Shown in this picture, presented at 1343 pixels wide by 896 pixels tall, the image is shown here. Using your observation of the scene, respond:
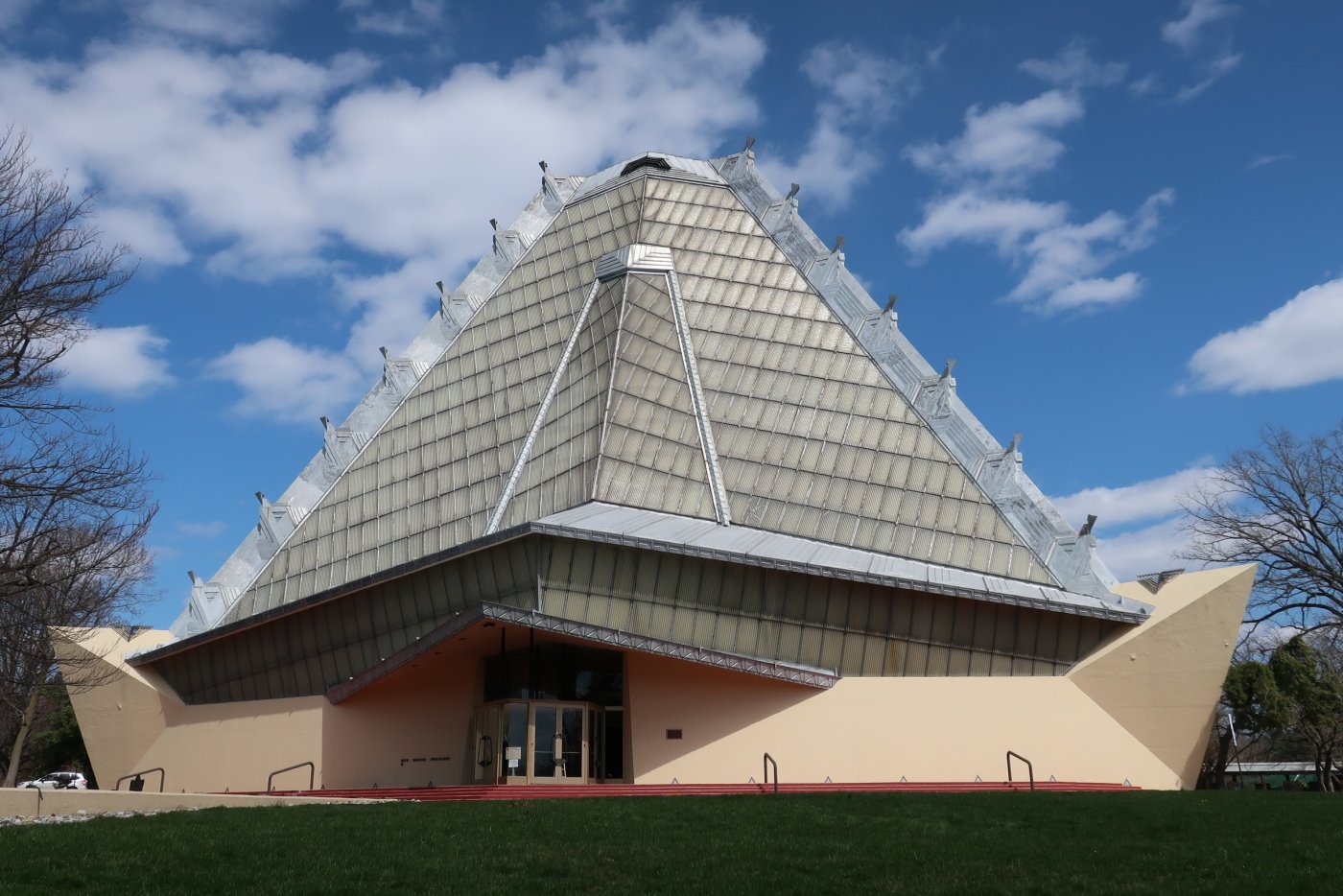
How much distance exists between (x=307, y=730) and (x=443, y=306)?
17204mm

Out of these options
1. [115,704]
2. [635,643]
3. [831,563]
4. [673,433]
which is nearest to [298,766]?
[115,704]

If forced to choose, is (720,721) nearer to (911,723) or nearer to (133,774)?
(911,723)

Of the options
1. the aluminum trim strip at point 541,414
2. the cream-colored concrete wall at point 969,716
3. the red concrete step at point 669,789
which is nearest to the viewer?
the red concrete step at point 669,789

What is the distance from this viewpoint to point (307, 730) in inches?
1240

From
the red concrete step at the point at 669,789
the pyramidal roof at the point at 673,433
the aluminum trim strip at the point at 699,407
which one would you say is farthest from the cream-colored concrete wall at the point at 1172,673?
the aluminum trim strip at the point at 699,407

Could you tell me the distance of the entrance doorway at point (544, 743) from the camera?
2847 centimetres

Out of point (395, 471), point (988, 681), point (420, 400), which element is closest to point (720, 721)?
point (988, 681)

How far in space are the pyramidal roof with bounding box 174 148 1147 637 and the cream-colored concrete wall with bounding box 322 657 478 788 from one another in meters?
3.39

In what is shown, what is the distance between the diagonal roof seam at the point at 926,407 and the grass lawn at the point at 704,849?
10430mm

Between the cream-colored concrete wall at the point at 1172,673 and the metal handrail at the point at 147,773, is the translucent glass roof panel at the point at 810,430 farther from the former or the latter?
the metal handrail at the point at 147,773

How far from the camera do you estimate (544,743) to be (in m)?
28.9

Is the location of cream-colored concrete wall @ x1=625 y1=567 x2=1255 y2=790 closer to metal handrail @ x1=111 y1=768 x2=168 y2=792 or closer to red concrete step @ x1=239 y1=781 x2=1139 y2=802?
red concrete step @ x1=239 y1=781 x2=1139 y2=802

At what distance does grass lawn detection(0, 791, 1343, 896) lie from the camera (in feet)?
41.5

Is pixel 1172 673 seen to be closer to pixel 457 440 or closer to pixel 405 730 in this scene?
pixel 405 730
